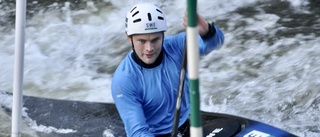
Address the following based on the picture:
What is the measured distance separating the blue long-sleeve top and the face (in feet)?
0.42

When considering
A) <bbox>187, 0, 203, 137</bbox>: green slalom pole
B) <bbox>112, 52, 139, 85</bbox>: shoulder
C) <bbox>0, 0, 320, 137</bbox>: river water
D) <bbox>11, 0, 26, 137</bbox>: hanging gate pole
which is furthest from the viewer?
<bbox>0, 0, 320, 137</bbox>: river water

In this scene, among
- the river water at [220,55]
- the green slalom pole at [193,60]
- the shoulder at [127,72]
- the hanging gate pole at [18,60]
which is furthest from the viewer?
the river water at [220,55]

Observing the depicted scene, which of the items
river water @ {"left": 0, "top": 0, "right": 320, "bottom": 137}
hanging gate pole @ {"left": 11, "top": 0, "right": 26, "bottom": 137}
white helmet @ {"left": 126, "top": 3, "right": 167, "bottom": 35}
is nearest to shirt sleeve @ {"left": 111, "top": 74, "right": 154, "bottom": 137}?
white helmet @ {"left": 126, "top": 3, "right": 167, "bottom": 35}

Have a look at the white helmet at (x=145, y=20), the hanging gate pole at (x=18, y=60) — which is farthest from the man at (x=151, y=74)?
the hanging gate pole at (x=18, y=60)

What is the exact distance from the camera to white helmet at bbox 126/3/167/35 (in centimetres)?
388

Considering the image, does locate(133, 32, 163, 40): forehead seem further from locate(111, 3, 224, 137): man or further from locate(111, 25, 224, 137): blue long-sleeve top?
locate(111, 25, 224, 137): blue long-sleeve top

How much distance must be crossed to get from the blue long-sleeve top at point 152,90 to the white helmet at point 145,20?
23cm

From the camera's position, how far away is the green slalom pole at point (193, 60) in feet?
8.07

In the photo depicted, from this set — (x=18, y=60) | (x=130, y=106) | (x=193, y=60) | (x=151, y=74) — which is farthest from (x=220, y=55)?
(x=193, y=60)

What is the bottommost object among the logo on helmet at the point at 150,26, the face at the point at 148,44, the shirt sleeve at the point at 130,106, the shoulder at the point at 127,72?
the shirt sleeve at the point at 130,106

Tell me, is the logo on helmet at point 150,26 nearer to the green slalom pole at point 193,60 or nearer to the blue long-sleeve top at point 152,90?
the blue long-sleeve top at point 152,90

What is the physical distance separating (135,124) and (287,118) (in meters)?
3.21

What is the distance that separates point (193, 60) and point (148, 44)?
1.43 meters

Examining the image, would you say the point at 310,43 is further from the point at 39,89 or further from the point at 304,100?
the point at 39,89
